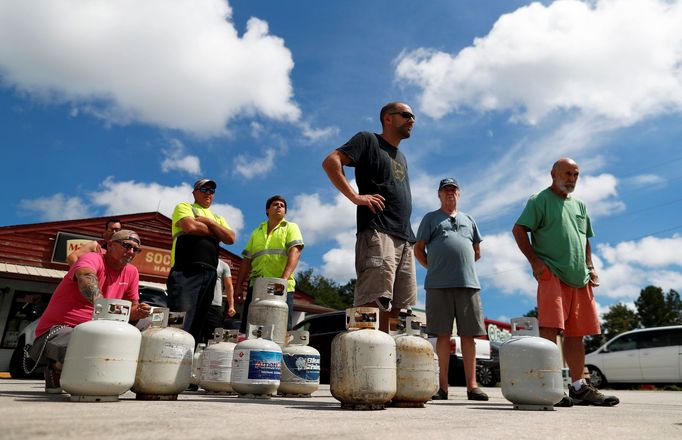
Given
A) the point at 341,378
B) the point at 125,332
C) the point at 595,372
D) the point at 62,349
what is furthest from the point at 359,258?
the point at 595,372

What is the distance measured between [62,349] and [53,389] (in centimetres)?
32

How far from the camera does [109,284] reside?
3.59 meters

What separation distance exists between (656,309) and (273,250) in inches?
2958

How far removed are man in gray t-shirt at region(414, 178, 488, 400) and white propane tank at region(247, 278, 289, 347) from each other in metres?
1.43

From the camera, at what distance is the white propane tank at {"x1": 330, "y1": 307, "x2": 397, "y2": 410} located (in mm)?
2680

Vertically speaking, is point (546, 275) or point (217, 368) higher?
point (546, 275)

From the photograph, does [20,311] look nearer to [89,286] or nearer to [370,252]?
[89,286]

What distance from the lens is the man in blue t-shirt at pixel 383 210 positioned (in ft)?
11.7

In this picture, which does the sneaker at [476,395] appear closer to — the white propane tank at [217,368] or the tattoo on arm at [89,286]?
the white propane tank at [217,368]

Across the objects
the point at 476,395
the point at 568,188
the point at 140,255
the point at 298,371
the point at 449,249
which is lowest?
the point at 476,395

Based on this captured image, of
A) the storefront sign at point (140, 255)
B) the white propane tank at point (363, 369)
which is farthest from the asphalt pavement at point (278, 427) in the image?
the storefront sign at point (140, 255)

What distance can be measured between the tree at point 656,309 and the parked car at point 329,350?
63.9 metres

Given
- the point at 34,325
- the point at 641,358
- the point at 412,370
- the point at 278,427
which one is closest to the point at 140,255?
the point at 34,325

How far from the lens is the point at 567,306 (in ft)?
13.5
